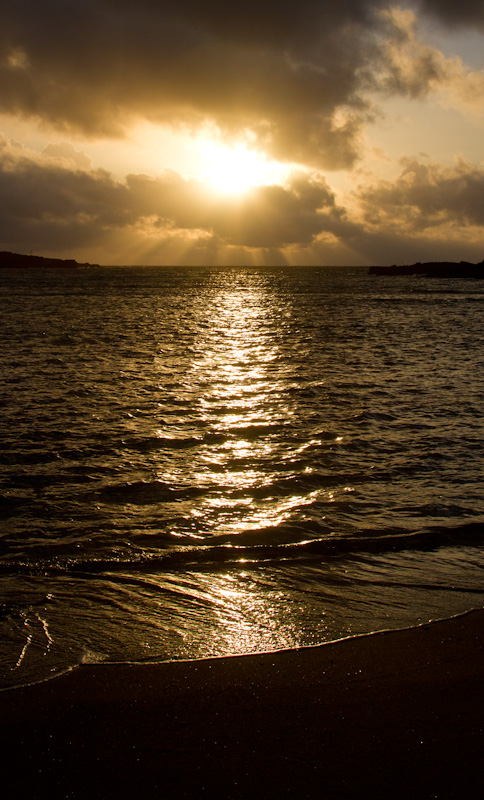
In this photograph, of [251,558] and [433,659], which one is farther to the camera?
[251,558]

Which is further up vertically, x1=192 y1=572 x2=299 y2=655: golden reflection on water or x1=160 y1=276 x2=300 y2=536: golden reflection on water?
x1=160 y1=276 x2=300 y2=536: golden reflection on water

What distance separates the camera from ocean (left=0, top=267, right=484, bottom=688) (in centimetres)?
567

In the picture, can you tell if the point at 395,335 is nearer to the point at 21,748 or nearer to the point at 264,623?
the point at 264,623

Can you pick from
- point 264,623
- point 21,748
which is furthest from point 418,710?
point 21,748

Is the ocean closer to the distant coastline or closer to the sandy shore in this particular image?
the sandy shore

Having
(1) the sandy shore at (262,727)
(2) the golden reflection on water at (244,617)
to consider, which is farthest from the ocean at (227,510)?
(1) the sandy shore at (262,727)

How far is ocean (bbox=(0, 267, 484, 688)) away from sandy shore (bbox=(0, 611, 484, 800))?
1.42 feet

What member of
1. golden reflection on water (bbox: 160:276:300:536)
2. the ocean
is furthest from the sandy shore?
golden reflection on water (bbox: 160:276:300:536)

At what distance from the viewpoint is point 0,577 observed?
6637mm

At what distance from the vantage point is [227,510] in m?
8.68

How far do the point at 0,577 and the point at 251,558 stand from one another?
2963 mm

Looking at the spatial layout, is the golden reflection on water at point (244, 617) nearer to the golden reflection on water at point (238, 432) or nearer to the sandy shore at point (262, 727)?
the sandy shore at point (262, 727)

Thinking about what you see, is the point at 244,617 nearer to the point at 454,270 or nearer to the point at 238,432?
the point at 238,432

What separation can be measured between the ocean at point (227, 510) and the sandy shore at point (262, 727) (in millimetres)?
432
